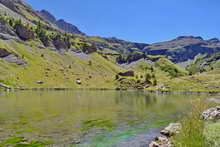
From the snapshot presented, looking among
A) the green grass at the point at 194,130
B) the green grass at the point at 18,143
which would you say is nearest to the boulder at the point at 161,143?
the green grass at the point at 194,130

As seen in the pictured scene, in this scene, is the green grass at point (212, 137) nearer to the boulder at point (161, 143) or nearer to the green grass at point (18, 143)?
the boulder at point (161, 143)

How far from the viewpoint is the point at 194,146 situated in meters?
20.1

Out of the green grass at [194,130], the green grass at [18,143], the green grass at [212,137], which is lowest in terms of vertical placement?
the green grass at [18,143]

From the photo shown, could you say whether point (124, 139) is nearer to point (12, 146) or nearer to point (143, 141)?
point (143, 141)

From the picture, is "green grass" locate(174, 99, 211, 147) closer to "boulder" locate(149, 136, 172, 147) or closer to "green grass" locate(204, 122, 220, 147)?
"green grass" locate(204, 122, 220, 147)

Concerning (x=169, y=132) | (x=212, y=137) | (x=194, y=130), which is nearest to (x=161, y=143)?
(x=169, y=132)

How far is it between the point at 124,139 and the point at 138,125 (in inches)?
559

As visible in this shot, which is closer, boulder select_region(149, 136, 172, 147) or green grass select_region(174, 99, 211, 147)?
green grass select_region(174, 99, 211, 147)

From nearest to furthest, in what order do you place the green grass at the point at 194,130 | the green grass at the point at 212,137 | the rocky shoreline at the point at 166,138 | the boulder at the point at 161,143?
the green grass at the point at 194,130, the green grass at the point at 212,137, the boulder at the point at 161,143, the rocky shoreline at the point at 166,138

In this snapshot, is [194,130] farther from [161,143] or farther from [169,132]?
[169,132]

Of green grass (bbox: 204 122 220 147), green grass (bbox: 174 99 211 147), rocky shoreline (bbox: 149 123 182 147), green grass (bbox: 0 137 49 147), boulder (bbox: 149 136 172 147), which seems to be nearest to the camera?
green grass (bbox: 174 99 211 147)

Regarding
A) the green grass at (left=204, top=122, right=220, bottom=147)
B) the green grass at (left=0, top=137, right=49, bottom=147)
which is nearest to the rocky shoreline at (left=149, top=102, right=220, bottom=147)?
the green grass at (left=204, top=122, right=220, bottom=147)

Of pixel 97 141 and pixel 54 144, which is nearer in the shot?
pixel 54 144

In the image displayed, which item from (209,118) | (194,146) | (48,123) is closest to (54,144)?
(48,123)
